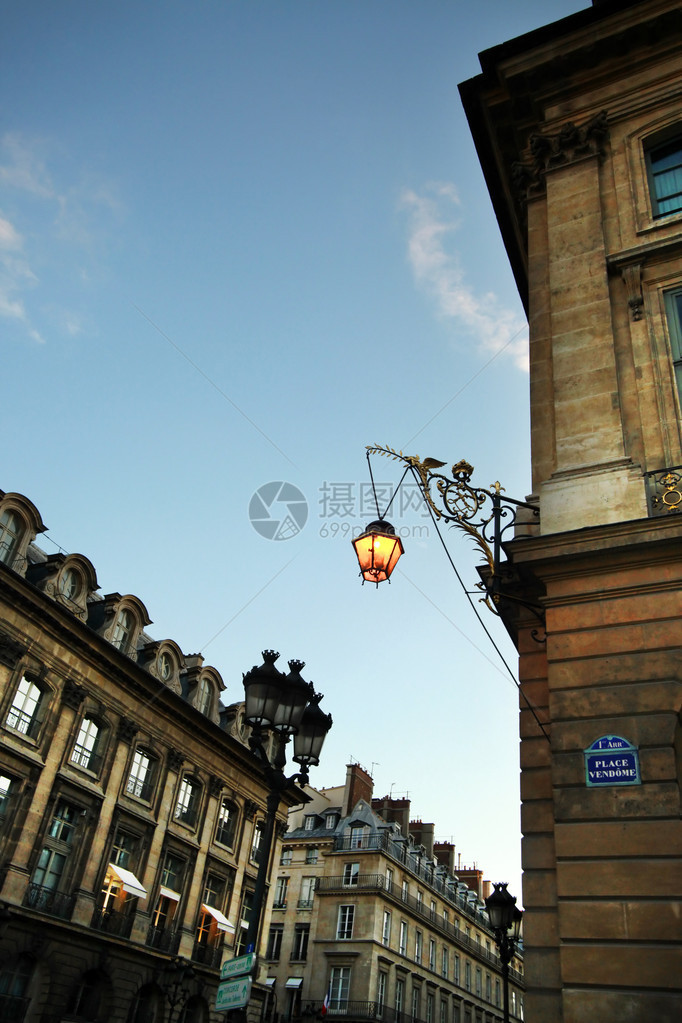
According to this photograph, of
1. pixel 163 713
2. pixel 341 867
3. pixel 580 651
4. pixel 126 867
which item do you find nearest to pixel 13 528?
pixel 163 713

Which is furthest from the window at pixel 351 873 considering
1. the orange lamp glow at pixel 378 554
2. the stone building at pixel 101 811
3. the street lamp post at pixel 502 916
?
the orange lamp glow at pixel 378 554

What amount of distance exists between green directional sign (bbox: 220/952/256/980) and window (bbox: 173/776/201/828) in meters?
27.3

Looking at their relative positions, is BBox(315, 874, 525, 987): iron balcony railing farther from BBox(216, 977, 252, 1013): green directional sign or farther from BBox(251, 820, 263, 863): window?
BBox(216, 977, 252, 1013): green directional sign

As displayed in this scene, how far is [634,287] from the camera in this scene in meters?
12.0

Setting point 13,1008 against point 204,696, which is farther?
point 204,696

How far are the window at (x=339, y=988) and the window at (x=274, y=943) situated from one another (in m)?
4.31

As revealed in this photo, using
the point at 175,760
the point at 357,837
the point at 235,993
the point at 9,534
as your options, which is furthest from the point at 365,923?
the point at 235,993

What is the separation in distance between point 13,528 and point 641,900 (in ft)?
81.8

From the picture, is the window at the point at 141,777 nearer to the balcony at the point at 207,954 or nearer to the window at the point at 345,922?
the balcony at the point at 207,954

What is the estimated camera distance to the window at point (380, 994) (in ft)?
151

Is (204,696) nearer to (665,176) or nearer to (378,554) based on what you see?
(378,554)

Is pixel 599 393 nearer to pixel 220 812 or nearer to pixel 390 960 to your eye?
pixel 220 812

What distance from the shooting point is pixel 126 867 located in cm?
3003

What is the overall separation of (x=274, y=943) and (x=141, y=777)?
1029 inches
